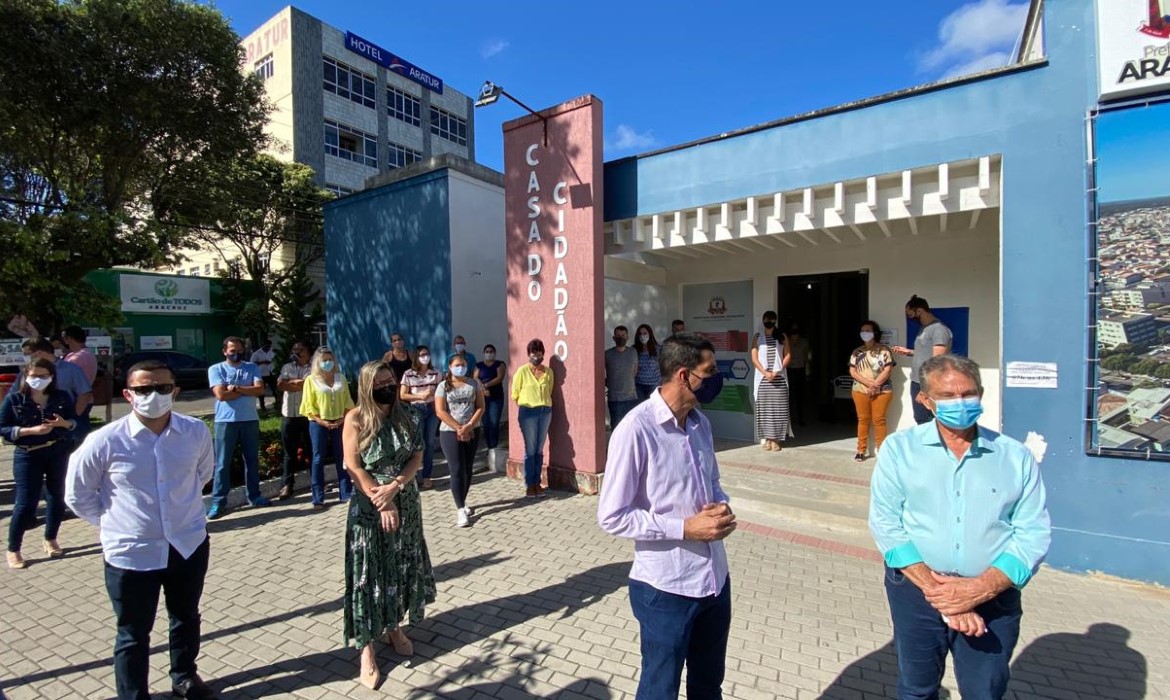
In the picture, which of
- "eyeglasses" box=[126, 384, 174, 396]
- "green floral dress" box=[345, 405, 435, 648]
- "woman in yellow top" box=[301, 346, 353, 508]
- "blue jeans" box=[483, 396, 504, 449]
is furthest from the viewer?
"blue jeans" box=[483, 396, 504, 449]

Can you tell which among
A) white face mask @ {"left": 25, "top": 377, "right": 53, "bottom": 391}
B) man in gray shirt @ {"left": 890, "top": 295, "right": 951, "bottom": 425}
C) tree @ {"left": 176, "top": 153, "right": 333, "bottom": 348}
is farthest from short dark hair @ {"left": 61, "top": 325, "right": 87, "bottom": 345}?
tree @ {"left": 176, "top": 153, "right": 333, "bottom": 348}

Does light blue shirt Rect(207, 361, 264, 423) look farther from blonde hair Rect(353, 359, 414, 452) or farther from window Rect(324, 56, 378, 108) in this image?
window Rect(324, 56, 378, 108)

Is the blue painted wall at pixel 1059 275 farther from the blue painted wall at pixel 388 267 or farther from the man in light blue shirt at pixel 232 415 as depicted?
the blue painted wall at pixel 388 267

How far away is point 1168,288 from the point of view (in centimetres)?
394

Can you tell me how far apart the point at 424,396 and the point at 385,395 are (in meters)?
3.66

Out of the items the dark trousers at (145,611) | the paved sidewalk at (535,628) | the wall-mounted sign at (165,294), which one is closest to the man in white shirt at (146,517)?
the dark trousers at (145,611)

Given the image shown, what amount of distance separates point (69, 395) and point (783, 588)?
21.2 feet

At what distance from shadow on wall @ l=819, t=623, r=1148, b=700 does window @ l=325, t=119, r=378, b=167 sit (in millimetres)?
29816

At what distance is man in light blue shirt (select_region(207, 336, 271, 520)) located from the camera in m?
5.75

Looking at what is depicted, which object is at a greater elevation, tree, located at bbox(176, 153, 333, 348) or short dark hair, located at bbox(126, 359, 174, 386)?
tree, located at bbox(176, 153, 333, 348)

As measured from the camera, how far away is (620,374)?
23.4 ft

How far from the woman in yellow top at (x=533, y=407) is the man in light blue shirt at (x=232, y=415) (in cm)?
291

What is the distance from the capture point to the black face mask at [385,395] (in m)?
3.19

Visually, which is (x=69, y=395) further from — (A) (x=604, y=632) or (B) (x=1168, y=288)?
(B) (x=1168, y=288)
